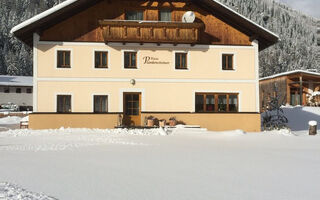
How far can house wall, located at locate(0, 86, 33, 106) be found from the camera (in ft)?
158

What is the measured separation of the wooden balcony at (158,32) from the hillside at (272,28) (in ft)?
74.8

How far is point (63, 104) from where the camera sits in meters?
17.1

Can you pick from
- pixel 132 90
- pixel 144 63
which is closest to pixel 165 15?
pixel 144 63

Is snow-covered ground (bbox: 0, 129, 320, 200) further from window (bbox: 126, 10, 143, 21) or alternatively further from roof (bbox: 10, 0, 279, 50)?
window (bbox: 126, 10, 143, 21)

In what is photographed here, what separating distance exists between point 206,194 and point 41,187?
110 inches

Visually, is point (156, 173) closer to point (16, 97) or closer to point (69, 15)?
point (69, 15)

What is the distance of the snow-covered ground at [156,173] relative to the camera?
4977mm

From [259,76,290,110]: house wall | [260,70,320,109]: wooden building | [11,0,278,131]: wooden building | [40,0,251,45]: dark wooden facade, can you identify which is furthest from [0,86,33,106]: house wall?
[260,70,320,109]: wooden building

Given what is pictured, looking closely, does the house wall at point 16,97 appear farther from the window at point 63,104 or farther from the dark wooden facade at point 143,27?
the dark wooden facade at point 143,27

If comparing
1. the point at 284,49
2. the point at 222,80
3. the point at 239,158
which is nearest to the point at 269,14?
the point at 284,49

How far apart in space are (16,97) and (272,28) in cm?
9533

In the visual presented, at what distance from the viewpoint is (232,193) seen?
5.05m

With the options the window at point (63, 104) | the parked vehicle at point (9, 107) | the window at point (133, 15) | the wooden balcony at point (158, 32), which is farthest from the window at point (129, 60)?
the parked vehicle at point (9, 107)

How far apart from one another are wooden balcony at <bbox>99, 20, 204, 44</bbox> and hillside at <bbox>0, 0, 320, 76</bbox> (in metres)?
22.8
